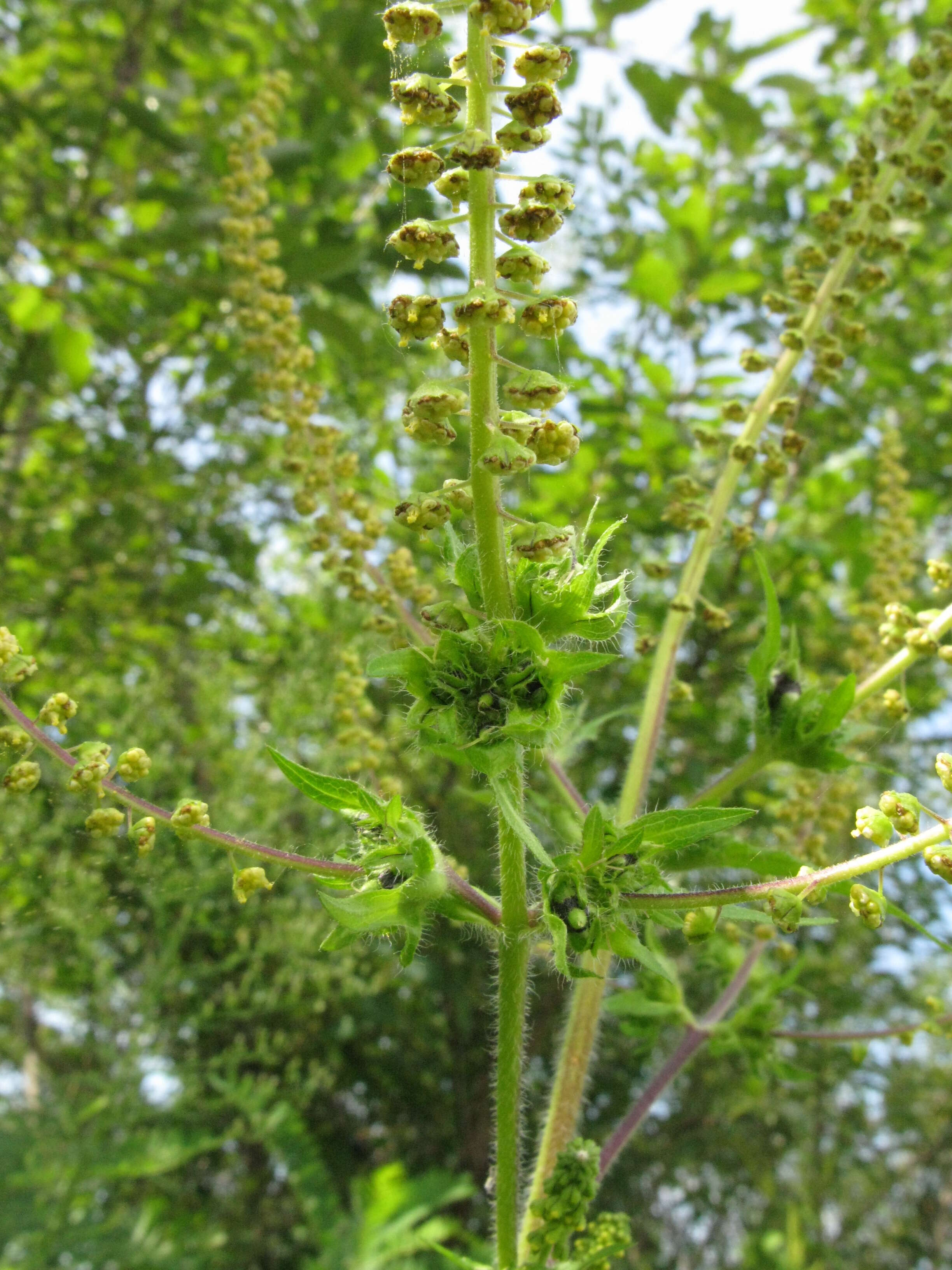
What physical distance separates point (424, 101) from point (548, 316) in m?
0.31

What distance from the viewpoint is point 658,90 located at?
12.6ft

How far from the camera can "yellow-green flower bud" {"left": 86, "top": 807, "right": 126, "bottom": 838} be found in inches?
51.1

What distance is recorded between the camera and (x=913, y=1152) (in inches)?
268

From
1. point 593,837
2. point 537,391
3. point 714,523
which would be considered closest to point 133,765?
point 593,837

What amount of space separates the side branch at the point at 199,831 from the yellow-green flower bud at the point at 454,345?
0.72 m

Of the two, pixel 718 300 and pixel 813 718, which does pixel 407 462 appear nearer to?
pixel 718 300

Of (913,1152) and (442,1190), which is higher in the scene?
(913,1152)

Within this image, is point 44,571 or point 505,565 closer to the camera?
point 505,565

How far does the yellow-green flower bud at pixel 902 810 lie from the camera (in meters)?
1.22

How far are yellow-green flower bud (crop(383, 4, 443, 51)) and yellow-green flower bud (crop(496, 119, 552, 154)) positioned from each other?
0.14m

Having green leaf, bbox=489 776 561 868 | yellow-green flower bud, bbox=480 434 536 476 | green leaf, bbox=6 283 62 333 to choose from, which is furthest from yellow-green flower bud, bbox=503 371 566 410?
green leaf, bbox=6 283 62 333

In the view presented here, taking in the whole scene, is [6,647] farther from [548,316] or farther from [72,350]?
[72,350]

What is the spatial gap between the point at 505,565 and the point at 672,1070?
1.42 meters

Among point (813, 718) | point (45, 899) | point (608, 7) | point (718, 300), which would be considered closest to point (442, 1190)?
point (45, 899)
